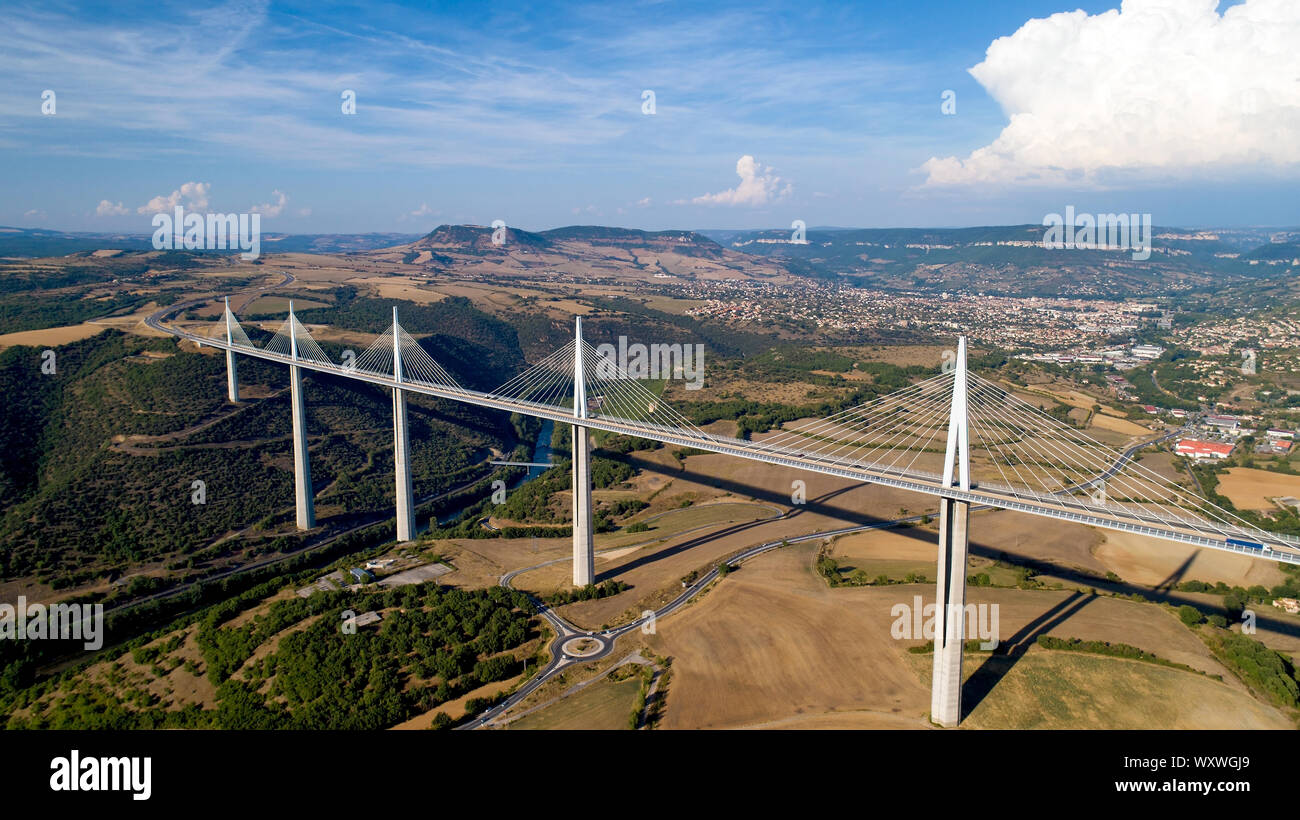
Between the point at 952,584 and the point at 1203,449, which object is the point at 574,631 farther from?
the point at 1203,449

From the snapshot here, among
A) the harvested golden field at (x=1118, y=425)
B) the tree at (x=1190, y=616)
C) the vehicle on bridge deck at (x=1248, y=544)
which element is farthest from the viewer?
the harvested golden field at (x=1118, y=425)

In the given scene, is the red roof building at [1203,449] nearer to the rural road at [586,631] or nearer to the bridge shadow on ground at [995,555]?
the rural road at [586,631]

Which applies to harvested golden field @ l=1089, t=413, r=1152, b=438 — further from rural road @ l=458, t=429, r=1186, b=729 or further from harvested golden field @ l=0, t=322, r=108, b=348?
harvested golden field @ l=0, t=322, r=108, b=348

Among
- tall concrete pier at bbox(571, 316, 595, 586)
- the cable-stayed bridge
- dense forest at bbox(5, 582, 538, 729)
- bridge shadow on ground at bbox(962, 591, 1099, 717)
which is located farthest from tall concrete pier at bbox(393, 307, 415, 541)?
bridge shadow on ground at bbox(962, 591, 1099, 717)

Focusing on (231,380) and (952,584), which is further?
(231,380)

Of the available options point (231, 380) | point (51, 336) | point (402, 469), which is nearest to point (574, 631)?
point (402, 469)

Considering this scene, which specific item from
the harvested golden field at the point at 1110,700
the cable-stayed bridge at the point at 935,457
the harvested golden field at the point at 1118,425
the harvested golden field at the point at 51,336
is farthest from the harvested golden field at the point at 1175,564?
the harvested golden field at the point at 51,336
